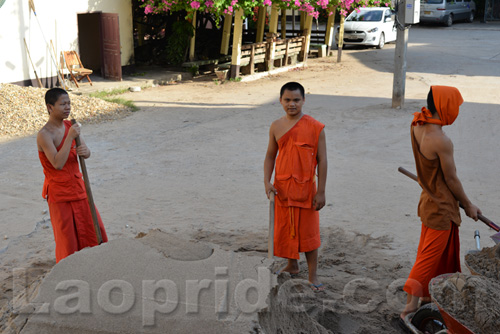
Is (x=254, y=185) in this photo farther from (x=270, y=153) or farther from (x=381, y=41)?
(x=381, y=41)

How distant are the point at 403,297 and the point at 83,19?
15.0 meters

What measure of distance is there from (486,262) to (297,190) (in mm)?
1401

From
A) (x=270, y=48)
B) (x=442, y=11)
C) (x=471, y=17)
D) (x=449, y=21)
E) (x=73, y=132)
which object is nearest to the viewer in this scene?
(x=73, y=132)

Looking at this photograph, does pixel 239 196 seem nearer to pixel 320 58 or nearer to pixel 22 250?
pixel 22 250

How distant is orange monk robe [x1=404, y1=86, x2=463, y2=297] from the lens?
3.47m

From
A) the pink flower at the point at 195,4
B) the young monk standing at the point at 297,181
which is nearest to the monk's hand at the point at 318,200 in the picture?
the young monk standing at the point at 297,181

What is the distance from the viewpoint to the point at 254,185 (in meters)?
6.60

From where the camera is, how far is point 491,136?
Result: 28.3 feet

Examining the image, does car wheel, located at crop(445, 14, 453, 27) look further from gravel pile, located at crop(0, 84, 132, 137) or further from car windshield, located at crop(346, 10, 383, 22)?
gravel pile, located at crop(0, 84, 132, 137)

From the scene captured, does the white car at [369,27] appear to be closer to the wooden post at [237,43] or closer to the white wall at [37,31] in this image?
the wooden post at [237,43]

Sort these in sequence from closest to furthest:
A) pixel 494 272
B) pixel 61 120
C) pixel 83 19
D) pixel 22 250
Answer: pixel 494 272, pixel 61 120, pixel 22 250, pixel 83 19

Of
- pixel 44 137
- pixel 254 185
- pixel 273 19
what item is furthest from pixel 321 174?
pixel 273 19

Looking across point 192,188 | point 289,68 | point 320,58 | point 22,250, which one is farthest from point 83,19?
point 22,250

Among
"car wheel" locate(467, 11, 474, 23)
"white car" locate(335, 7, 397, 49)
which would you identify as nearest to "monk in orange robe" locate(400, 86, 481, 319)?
"white car" locate(335, 7, 397, 49)
